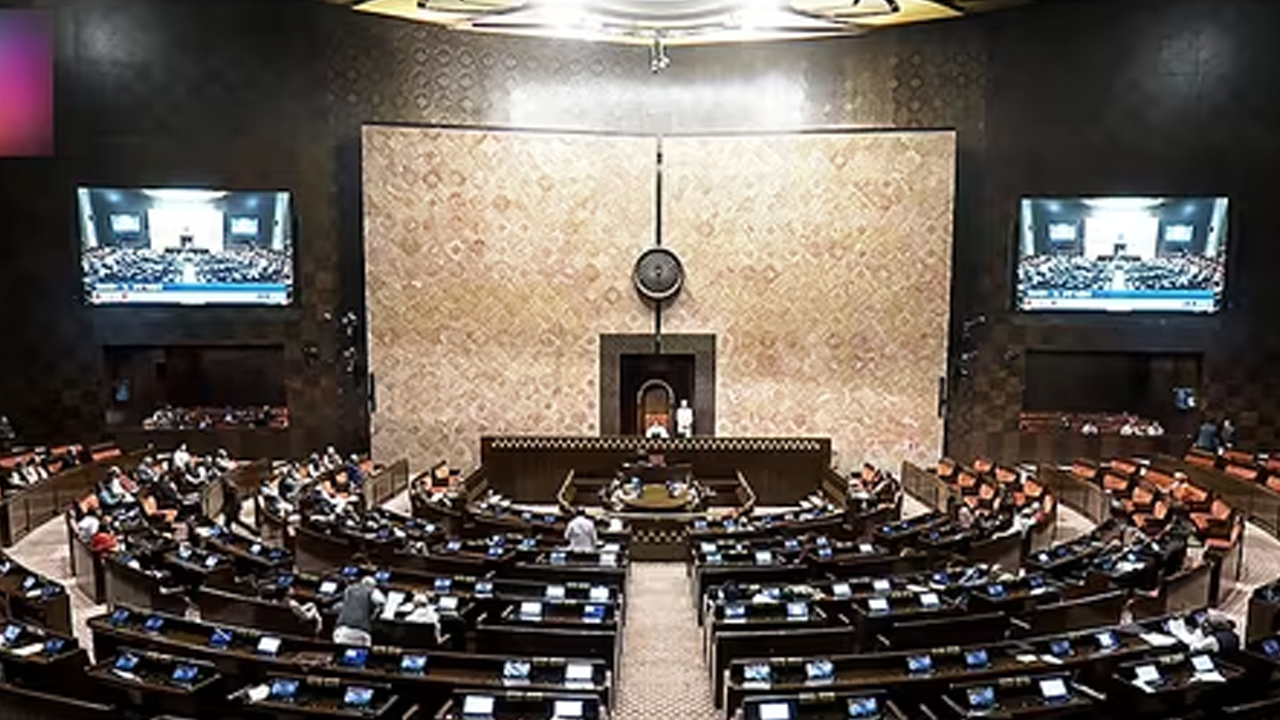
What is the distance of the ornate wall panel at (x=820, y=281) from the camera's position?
25797 mm

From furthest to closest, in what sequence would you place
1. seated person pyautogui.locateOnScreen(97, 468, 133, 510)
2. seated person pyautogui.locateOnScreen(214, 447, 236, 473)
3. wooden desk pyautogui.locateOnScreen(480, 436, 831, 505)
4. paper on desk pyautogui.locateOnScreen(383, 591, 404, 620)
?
1. wooden desk pyautogui.locateOnScreen(480, 436, 831, 505)
2. seated person pyautogui.locateOnScreen(214, 447, 236, 473)
3. seated person pyautogui.locateOnScreen(97, 468, 133, 510)
4. paper on desk pyautogui.locateOnScreen(383, 591, 404, 620)

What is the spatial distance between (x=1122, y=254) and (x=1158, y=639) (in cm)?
1689

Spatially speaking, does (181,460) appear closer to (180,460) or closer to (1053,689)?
(180,460)

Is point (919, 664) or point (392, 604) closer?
point (919, 664)

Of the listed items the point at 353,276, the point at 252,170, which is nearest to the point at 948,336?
the point at 353,276

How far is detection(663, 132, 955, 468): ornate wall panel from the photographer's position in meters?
25.8

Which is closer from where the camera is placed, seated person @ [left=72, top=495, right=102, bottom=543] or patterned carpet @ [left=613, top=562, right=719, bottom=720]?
patterned carpet @ [left=613, top=562, right=719, bottom=720]

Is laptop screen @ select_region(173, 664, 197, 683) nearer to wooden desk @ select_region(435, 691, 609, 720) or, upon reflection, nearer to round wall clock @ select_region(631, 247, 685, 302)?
wooden desk @ select_region(435, 691, 609, 720)

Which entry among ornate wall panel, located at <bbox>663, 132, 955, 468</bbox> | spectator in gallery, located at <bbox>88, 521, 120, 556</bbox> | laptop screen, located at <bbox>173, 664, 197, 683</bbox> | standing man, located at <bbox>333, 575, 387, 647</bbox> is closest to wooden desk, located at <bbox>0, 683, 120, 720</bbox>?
laptop screen, located at <bbox>173, 664, 197, 683</bbox>

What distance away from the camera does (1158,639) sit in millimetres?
10617

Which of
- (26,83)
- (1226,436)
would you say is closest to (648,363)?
(1226,436)

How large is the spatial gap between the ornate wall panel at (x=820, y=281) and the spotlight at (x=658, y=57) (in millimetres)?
1958

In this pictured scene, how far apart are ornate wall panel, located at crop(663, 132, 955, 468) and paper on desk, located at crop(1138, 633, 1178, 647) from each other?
15.5 meters

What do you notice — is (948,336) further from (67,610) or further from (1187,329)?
(67,610)
